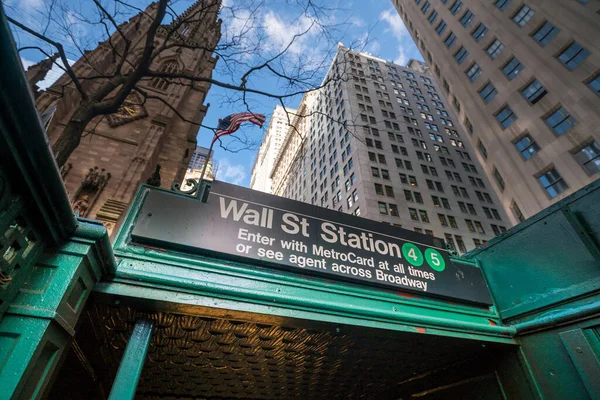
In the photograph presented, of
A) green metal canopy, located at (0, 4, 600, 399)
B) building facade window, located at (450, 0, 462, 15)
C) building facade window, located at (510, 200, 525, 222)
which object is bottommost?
green metal canopy, located at (0, 4, 600, 399)

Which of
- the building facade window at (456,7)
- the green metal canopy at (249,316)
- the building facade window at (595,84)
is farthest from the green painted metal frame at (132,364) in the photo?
the building facade window at (456,7)

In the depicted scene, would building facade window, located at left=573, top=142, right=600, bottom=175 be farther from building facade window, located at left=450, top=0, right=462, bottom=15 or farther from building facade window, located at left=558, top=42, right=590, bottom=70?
building facade window, located at left=450, top=0, right=462, bottom=15

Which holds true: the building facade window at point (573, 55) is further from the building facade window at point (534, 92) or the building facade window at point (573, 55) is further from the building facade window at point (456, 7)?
the building facade window at point (456, 7)

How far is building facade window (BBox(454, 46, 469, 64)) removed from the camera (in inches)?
1157

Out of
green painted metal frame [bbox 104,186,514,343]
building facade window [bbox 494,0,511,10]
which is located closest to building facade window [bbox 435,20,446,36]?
building facade window [bbox 494,0,511,10]

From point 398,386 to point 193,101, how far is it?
2635 centimetres

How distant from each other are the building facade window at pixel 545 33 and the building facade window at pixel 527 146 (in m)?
7.12

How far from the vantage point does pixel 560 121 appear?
64.6ft

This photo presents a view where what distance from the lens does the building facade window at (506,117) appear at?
23.5m

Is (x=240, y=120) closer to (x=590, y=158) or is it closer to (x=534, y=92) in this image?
(x=590, y=158)

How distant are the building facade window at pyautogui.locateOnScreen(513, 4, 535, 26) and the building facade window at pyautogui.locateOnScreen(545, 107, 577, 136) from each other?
8.75 metres

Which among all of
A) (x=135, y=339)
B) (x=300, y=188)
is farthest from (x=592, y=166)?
(x=300, y=188)

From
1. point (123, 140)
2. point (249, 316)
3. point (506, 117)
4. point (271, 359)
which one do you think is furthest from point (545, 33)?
point (123, 140)

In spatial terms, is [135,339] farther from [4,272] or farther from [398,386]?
Result: [398,386]
